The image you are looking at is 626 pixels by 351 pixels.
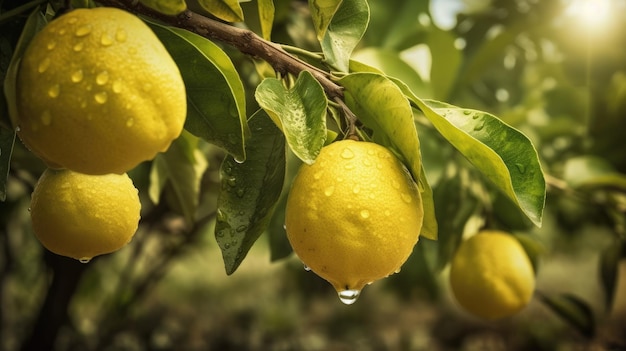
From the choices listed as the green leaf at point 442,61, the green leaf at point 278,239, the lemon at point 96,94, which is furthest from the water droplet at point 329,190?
the green leaf at point 442,61

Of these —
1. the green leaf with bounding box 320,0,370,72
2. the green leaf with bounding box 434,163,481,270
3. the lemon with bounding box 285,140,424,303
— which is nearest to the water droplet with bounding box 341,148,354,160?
the lemon with bounding box 285,140,424,303

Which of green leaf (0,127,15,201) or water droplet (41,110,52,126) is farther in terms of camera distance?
green leaf (0,127,15,201)

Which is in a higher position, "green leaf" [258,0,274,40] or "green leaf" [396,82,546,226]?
"green leaf" [258,0,274,40]

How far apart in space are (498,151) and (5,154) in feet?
1.17

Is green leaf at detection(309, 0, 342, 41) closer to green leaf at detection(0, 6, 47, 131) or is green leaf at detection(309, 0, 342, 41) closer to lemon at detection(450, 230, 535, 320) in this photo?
green leaf at detection(0, 6, 47, 131)

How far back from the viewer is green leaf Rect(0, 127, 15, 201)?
1.58ft

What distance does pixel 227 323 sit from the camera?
325 cm

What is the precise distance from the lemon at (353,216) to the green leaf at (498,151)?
46 millimetres

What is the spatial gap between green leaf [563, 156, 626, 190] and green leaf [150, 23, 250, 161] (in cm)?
93

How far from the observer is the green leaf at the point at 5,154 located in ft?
1.58

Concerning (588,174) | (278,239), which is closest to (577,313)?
(588,174)

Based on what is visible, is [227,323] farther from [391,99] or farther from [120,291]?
[391,99]

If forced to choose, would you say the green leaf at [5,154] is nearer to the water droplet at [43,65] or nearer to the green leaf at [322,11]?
the water droplet at [43,65]

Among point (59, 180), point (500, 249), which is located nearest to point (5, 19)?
point (59, 180)
